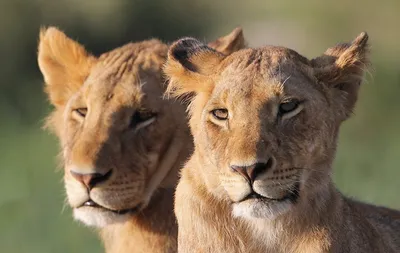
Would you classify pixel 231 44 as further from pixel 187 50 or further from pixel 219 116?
pixel 219 116

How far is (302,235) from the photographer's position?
545cm

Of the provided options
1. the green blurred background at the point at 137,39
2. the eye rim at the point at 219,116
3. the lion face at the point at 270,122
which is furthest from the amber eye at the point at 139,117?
the green blurred background at the point at 137,39

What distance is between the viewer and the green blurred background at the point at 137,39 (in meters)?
9.95

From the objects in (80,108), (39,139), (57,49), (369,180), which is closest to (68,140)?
(80,108)

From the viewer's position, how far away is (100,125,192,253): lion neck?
249 inches

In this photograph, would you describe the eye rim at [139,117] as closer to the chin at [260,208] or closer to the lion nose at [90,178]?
the lion nose at [90,178]

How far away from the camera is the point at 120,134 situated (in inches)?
243

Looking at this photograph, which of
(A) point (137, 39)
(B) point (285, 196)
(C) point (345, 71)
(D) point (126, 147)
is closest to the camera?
(B) point (285, 196)

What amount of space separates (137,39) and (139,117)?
43.5 ft

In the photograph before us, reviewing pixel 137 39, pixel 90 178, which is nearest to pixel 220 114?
pixel 90 178

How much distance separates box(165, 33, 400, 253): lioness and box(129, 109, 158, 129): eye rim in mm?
516

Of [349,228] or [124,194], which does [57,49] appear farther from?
[349,228]

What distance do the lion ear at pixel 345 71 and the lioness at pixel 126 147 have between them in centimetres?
92

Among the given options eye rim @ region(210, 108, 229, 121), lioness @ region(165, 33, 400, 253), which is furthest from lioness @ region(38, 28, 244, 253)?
eye rim @ region(210, 108, 229, 121)
